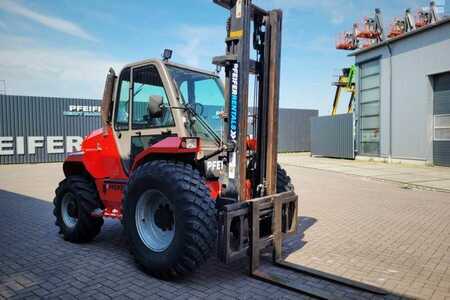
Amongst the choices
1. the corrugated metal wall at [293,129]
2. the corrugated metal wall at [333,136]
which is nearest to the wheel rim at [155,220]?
the corrugated metal wall at [333,136]

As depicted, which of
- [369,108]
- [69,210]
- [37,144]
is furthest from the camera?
[369,108]

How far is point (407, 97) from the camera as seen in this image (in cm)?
1984

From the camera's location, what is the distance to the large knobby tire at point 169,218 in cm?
383

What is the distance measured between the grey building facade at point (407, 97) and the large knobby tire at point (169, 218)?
682 inches

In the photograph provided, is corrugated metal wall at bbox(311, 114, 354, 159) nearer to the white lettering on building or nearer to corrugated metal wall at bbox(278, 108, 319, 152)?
corrugated metal wall at bbox(278, 108, 319, 152)

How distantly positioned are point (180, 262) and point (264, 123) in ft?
6.39

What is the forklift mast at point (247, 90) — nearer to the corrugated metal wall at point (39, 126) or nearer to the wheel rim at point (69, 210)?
the wheel rim at point (69, 210)

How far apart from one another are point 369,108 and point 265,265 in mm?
20346

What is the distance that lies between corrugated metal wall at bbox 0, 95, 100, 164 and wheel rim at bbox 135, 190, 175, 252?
59.1 ft

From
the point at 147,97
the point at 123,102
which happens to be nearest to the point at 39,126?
the point at 123,102

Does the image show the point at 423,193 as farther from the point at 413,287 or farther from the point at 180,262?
the point at 180,262

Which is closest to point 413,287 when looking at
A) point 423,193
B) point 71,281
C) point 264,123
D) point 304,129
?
point 264,123

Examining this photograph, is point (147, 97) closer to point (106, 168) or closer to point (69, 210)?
point (106, 168)

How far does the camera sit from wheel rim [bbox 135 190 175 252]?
4.34 metres
